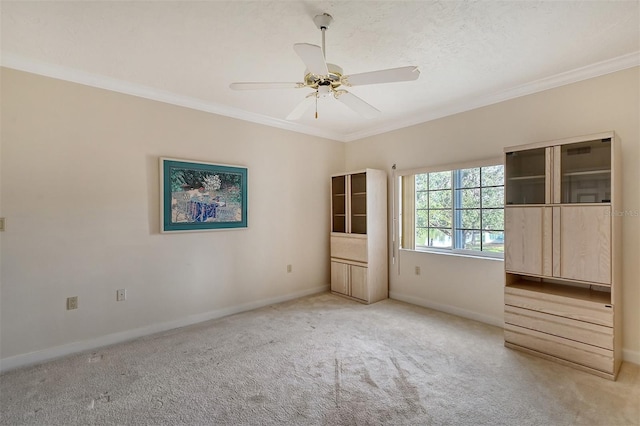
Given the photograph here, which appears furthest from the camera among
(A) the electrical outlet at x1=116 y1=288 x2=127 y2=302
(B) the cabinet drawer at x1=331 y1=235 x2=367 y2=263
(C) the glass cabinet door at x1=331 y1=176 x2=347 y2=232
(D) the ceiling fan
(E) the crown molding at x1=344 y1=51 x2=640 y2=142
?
(C) the glass cabinet door at x1=331 y1=176 x2=347 y2=232

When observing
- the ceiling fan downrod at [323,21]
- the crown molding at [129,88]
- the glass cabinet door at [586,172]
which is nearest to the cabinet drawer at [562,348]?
the glass cabinet door at [586,172]

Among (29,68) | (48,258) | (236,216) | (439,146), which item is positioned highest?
(29,68)

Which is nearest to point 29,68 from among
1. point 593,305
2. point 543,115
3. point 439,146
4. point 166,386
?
point 166,386

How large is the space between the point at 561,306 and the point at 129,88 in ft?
14.8

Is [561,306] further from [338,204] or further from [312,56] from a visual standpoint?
[338,204]

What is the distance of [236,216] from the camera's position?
12.6 ft

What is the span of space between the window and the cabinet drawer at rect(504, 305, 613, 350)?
0.87m

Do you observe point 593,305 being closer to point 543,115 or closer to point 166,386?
point 543,115

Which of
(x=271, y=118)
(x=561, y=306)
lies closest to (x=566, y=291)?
(x=561, y=306)

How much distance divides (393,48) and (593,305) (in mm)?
2596

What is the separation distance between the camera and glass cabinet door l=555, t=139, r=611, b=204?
2404 mm

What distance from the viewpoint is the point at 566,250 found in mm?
2547

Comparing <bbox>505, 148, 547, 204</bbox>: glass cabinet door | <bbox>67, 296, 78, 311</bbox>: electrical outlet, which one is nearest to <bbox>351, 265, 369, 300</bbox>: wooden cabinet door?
<bbox>505, 148, 547, 204</bbox>: glass cabinet door

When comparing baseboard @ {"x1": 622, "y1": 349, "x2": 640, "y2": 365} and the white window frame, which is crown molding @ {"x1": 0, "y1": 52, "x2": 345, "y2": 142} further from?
baseboard @ {"x1": 622, "y1": 349, "x2": 640, "y2": 365}
